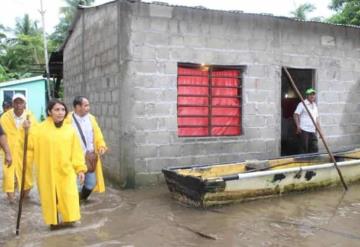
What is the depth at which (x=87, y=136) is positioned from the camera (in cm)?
695

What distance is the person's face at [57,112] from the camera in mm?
5551

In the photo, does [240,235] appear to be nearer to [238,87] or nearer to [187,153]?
[187,153]

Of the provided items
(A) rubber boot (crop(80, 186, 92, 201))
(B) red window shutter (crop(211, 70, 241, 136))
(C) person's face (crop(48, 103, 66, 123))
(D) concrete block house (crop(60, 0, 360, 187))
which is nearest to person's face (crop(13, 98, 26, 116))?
(A) rubber boot (crop(80, 186, 92, 201))

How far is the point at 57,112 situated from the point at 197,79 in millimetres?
3772

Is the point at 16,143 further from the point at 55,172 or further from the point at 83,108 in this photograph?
the point at 55,172

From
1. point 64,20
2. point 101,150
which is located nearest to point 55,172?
point 101,150

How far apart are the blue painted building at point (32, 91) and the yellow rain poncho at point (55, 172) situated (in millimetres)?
18263

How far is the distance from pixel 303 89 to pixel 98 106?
509cm

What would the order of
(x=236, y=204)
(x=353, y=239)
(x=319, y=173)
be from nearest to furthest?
1. (x=353, y=239)
2. (x=236, y=204)
3. (x=319, y=173)

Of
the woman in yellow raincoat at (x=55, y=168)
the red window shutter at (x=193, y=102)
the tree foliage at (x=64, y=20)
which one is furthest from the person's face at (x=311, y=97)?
the tree foliage at (x=64, y=20)

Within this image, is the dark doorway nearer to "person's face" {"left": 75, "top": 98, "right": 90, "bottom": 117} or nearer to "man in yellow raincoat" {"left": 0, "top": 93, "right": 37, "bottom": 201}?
"person's face" {"left": 75, "top": 98, "right": 90, "bottom": 117}

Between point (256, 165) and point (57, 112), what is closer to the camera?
point (57, 112)

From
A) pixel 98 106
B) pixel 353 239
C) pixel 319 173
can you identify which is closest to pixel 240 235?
pixel 353 239

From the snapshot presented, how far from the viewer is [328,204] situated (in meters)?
7.11
